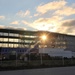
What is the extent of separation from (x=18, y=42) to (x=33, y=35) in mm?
9064

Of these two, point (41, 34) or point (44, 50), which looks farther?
point (41, 34)

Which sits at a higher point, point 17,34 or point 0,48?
point 17,34

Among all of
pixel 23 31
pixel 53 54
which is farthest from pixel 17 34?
pixel 53 54

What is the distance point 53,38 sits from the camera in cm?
10956

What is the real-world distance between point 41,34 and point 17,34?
43.9ft

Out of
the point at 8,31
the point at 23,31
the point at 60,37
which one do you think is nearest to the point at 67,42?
the point at 60,37

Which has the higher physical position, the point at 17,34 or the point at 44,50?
the point at 17,34

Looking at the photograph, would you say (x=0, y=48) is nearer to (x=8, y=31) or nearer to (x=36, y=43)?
(x=8, y=31)

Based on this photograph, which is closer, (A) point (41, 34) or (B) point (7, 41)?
(B) point (7, 41)

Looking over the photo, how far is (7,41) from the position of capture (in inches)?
3740

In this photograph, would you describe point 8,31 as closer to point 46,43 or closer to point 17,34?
point 17,34

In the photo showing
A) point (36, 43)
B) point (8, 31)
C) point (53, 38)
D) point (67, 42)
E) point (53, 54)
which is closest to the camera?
point (53, 54)

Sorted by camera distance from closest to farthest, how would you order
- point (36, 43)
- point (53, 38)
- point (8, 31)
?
point (8, 31)
point (36, 43)
point (53, 38)

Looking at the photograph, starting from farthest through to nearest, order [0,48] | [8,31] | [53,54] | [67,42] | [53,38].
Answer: [67,42], [53,38], [8,31], [0,48], [53,54]
